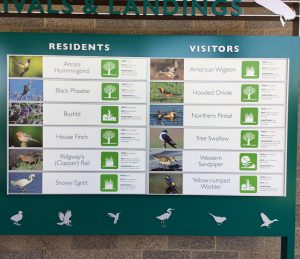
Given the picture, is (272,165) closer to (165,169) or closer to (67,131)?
(165,169)

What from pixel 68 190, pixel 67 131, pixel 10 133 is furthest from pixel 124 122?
pixel 10 133

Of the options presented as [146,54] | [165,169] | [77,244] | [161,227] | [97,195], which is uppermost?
[146,54]

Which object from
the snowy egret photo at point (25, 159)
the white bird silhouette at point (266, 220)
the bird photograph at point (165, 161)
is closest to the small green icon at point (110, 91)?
the bird photograph at point (165, 161)

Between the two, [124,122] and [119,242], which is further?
[119,242]

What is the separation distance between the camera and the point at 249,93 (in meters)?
2.64

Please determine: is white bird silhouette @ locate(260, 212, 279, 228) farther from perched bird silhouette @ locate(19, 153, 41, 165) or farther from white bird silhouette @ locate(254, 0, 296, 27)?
perched bird silhouette @ locate(19, 153, 41, 165)

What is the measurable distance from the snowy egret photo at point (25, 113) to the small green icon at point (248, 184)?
142 centimetres

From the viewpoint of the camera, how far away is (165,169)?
2.67 m

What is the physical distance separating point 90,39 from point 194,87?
2.53 feet

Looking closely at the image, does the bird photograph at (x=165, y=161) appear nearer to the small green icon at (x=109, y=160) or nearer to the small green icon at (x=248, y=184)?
the small green icon at (x=109, y=160)

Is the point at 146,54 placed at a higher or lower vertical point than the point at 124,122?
higher

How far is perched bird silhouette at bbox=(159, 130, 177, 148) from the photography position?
2.66 meters

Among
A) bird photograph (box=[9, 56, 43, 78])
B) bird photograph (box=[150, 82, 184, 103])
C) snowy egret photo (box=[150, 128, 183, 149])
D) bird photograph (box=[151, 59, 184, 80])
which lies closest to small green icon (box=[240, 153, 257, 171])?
snowy egret photo (box=[150, 128, 183, 149])

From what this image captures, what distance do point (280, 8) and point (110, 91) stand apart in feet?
4.24
